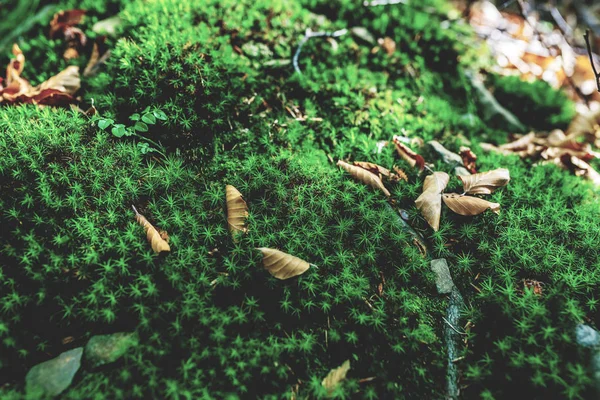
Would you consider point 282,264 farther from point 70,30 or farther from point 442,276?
point 70,30

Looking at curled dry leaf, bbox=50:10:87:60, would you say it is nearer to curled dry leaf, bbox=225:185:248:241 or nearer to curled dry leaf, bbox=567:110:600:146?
curled dry leaf, bbox=225:185:248:241

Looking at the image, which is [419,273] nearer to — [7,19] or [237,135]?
[237,135]

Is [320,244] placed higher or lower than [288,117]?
lower

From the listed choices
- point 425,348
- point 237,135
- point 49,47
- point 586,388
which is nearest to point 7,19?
point 49,47

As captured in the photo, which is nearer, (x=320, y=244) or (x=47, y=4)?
(x=320, y=244)

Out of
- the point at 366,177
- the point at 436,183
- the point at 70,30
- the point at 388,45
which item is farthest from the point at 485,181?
the point at 70,30

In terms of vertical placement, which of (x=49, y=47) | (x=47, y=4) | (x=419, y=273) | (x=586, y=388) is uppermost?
(x=47, y=4)
